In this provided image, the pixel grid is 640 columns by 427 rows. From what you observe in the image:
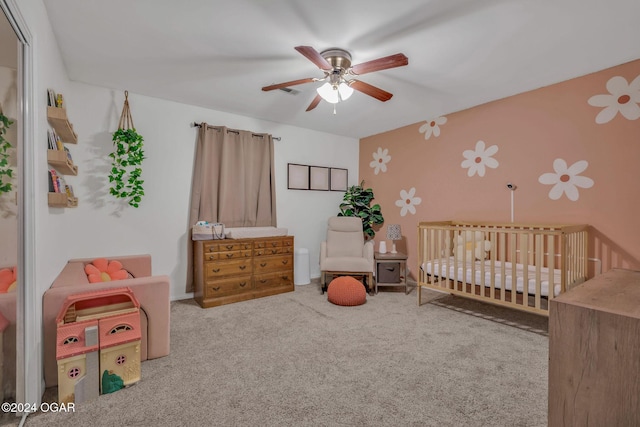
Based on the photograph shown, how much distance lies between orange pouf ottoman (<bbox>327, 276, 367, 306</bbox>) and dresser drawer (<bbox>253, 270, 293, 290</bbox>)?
2.33 feet

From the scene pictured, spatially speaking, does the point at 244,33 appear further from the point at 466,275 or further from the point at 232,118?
the point at 466,275

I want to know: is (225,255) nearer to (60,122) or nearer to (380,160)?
(60,122)

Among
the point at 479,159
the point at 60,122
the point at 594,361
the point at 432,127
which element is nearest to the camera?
the point at 594,361

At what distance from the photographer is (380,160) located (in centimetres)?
482

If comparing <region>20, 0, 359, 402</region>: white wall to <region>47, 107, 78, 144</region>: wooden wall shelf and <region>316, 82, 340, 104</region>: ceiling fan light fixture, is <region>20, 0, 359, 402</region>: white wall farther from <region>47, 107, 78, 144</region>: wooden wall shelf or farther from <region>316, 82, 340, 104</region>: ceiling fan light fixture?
<region>316, 82, 340, 104</region>: ceiling fan light fixture

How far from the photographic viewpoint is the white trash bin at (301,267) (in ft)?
13.7

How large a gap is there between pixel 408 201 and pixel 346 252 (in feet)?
3.95

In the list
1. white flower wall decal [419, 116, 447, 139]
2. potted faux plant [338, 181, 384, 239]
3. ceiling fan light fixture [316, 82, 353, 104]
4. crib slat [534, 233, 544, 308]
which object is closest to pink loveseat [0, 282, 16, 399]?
ceiling fan light fixture [316, 82, 353, 104]

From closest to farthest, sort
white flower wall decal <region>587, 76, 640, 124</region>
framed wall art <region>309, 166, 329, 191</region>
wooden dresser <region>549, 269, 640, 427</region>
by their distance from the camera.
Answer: wooden dresser <region>549, 269, 640, 427</region> < white flower wall decal <region>587, 76, 640, 124</region> < framed wall art <region>309, 166, 329, 191</region>

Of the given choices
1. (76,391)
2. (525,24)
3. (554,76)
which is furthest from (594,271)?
(76,391)

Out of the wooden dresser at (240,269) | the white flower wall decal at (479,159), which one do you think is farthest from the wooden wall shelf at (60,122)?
Answer: the white flower wall decal at (479,159)

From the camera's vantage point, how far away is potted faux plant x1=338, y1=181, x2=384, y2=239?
4676 mm

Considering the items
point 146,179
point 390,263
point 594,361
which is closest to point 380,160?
point 390,263

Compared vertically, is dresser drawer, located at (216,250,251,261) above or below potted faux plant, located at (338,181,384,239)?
below
